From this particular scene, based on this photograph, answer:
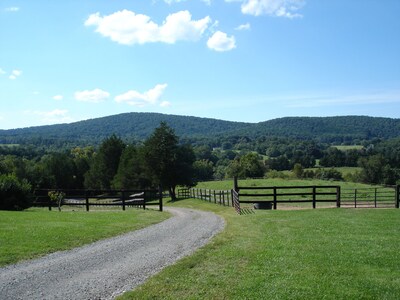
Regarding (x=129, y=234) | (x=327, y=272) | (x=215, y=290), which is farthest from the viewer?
(x=129, y=234)

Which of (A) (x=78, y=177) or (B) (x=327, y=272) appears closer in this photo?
(B) (x=327, y=272)

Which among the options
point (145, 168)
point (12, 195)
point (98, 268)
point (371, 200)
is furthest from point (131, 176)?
point (98, 268)

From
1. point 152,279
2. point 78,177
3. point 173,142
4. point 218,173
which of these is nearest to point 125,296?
point 152,279

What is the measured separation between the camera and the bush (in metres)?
26.5

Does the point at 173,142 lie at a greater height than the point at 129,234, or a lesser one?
greater

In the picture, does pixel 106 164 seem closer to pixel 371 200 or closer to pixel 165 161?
pixel 165 161

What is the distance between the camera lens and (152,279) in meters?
8.30

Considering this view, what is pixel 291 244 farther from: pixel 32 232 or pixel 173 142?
pixel 173 142

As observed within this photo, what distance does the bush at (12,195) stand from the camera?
2647 cm

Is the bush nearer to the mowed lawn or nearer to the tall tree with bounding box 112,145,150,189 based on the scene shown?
the mowed lawn

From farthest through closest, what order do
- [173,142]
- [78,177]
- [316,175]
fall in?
1. [316,175]
2. [78,177]
3. [173,142]

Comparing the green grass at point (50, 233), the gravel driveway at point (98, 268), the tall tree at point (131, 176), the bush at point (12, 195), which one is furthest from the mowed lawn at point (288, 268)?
the tall tree at point (131, 176)

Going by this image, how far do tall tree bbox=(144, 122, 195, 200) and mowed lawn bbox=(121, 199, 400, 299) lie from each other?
1541 inches

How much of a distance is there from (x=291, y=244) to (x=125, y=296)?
5.71m
